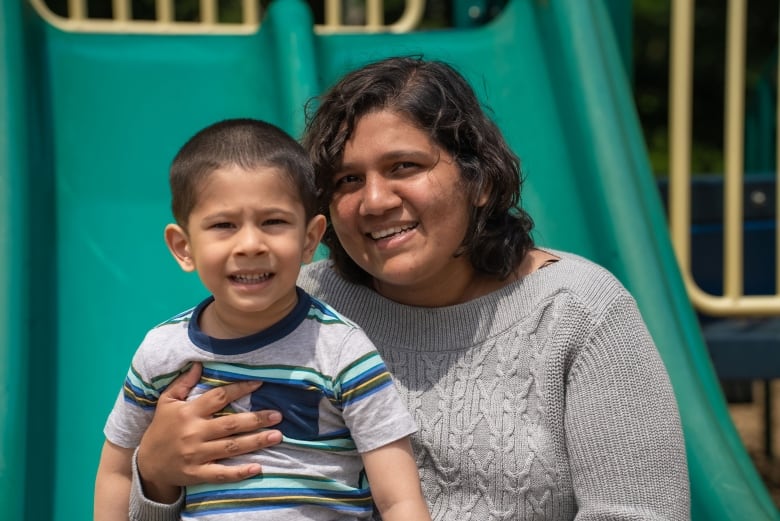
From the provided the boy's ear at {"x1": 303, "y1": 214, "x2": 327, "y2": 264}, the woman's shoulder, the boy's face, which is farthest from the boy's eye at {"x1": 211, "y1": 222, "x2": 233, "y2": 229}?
the woman's shoulder

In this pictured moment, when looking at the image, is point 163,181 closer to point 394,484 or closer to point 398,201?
point 398,201

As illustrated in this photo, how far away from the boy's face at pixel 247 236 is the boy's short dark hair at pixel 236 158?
0.02 metres

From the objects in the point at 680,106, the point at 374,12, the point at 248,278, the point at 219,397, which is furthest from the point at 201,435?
the point at 374,12

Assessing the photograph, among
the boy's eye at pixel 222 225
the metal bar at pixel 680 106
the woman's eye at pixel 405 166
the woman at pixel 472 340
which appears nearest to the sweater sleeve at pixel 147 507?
the woman at pixel 472 340

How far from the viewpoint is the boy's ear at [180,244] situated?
1721 millimetres

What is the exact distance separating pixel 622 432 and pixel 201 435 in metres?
0.70

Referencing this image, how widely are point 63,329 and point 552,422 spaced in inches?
49.1

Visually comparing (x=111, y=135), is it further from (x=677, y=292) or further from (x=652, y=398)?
(x=652, y=398)

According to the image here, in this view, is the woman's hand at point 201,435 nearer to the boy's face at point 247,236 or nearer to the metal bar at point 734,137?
the boy's face at point 247,236

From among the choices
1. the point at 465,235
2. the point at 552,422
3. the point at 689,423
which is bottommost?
the point at 689,423

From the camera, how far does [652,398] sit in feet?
6.00

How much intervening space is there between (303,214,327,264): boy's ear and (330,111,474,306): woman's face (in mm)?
175

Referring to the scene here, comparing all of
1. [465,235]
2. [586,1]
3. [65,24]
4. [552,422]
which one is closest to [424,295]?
[465,235]

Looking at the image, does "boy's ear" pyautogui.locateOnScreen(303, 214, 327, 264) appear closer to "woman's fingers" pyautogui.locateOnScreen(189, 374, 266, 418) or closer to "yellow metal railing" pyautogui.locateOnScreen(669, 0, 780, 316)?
"woman's fingers" pyautogui.locateOnScreen(189, 374, 266, 418)
